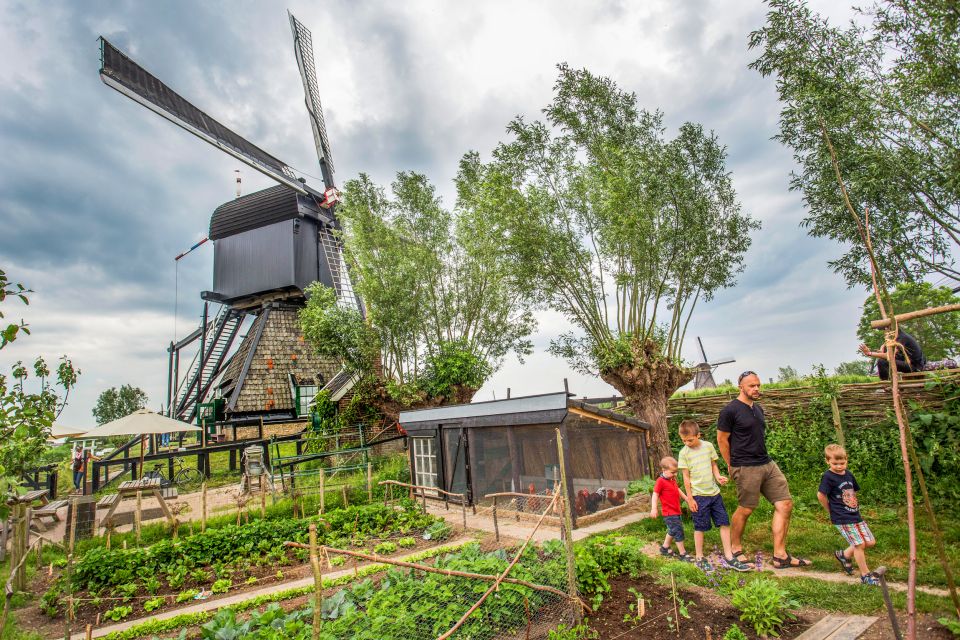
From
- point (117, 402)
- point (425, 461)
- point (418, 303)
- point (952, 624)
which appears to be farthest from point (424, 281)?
point (117, 402)

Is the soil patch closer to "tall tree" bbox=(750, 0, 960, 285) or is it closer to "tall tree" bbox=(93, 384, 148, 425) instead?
"tall tree" bbox=(750, 0, 960, 285)

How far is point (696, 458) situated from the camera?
5.50 metres

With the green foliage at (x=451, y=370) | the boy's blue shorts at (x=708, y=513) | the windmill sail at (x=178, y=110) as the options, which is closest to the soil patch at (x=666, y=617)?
→ the boy's blue shorts at (x=708, y=513)

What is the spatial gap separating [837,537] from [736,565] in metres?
1.79

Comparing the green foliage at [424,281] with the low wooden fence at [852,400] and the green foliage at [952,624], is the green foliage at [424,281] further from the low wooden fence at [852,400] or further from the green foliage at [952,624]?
the green foliage at [952,624]

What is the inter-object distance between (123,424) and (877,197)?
755 inches

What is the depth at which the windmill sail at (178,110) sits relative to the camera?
65.5ft

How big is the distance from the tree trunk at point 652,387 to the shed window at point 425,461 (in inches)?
210

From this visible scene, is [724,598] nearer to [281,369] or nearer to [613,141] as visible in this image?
[613,141]

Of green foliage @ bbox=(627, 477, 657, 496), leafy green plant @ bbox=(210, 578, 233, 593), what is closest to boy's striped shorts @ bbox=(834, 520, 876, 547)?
green foliage @ bbox=(627, 477, 657, 496)

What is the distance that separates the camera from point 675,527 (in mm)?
5895

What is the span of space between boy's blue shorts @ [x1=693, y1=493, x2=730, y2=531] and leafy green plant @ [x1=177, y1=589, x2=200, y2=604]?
6803mm

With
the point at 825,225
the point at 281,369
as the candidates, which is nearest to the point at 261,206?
the point at 281,369

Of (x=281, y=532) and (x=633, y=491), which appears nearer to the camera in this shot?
(x=281, y=532)
